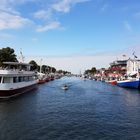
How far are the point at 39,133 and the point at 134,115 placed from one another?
19689 mm

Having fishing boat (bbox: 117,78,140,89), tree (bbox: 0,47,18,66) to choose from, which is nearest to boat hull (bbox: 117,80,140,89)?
fishing boat (bbox: 117,78,140,89)

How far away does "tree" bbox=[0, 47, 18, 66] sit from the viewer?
161375 millimetres

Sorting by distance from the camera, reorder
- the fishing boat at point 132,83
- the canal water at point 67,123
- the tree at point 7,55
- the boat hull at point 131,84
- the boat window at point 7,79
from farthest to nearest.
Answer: the tree at point 7,55, the boat hull at point 131,84, the fishing boat at point 132,83, the boat window at point 7,79, the canal water at point 67,123

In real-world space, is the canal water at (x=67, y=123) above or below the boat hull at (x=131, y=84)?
below

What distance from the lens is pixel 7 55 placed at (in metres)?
164

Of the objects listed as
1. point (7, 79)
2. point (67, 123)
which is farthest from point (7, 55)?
point (67, 123)

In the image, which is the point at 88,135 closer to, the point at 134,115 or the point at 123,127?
the point at 123,127

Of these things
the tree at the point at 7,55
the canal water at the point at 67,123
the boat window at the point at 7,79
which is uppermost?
the tree at the point at 7,55

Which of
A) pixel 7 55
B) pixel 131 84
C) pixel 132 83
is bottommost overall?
pixel 131 84

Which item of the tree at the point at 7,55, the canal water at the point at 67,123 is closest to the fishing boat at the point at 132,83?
the canal water at the point at 67,123

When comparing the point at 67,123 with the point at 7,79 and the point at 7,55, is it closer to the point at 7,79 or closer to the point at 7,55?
the point at 7,79

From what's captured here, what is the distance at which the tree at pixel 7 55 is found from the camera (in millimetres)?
161375

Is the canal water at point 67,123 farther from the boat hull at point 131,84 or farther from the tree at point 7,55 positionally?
the tree at point 7,55

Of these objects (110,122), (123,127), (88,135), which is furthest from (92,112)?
(88,135)
